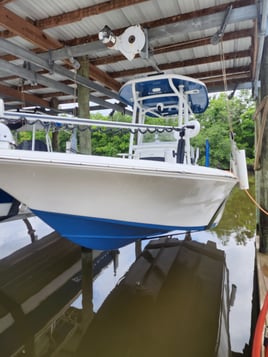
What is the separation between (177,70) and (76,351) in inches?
205

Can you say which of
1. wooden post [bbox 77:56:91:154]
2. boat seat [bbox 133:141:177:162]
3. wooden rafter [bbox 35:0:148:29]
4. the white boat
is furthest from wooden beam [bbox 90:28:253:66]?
the white boat

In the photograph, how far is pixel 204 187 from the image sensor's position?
2527mm

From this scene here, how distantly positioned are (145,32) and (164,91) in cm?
77

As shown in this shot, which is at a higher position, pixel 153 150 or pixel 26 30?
pixel 26 30

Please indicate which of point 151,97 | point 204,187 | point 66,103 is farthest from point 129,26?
point 66,103

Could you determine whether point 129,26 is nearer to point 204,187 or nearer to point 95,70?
point 95,70

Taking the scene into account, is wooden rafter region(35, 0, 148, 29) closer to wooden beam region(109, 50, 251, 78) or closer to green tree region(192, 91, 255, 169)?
wooden beam region(109, 50, 251, 78)

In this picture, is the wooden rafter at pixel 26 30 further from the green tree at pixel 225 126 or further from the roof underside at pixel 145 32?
the green tree at pixel 225 126

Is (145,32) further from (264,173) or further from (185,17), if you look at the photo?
(264,173)

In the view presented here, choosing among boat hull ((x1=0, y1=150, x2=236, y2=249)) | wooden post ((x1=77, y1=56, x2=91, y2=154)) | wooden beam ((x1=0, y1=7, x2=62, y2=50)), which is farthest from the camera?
wooden post ((x1=77, y1=56, x2=91, y2=154))

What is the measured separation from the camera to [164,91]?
144 inches

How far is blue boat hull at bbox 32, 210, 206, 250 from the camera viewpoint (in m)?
2.51

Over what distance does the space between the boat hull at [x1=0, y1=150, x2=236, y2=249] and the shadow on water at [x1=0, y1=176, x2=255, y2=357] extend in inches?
25.2

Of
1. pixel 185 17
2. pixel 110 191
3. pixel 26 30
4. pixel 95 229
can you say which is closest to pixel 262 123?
pixel 185 17
